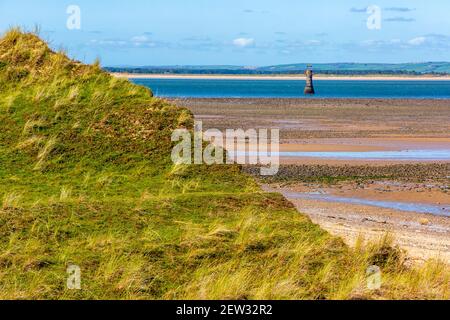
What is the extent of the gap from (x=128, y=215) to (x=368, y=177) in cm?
1647

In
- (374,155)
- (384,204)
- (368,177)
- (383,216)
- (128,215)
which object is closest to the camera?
(128,215)

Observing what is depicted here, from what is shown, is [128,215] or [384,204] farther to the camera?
[384,204]

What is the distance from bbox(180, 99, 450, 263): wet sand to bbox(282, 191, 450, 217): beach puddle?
0.03m

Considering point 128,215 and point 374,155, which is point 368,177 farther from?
point 128,215

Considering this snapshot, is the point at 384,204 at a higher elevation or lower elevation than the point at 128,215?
lower

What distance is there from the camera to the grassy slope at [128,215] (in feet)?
37.1

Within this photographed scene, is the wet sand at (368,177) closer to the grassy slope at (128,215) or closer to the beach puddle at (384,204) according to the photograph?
the beach puddle at (384,204)

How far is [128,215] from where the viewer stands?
13.4 metres

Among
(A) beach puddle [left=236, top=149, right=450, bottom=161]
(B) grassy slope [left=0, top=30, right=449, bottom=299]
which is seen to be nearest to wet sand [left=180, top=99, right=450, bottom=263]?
(A) beach puddle [left=236, top=149, right=450, bottom=161]

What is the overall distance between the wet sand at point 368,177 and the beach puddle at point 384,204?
0.03 m

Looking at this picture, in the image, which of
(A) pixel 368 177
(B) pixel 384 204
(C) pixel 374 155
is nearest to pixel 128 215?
(B) pixel 384 204

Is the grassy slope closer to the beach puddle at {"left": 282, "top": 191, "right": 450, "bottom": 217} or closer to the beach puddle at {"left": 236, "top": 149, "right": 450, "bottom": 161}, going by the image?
the beach puddle at {"left": 282, "top": 191, "right": 450, "bottom": 217}
